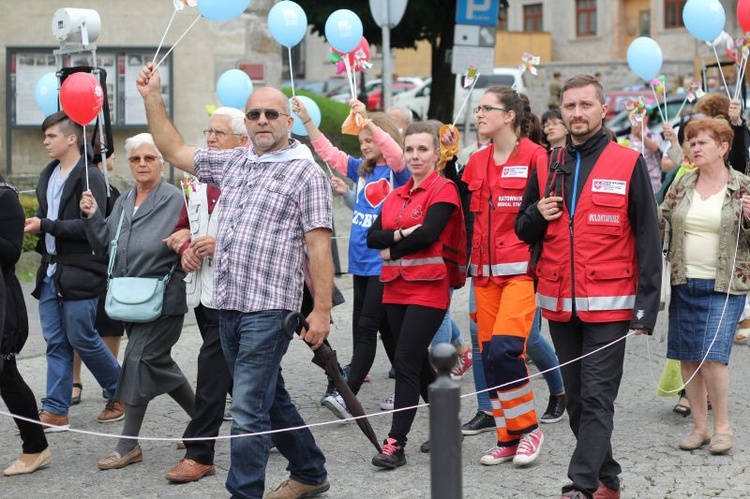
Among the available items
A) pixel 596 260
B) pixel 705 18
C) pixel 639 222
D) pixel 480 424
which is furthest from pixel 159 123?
pixel 705 18

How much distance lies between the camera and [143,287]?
257 inches

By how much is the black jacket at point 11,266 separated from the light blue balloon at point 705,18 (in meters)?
5.39

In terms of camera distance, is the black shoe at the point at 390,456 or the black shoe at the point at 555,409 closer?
the black shoe at the point at 390,456

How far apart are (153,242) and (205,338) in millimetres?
626

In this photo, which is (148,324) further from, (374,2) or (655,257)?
(374,2)

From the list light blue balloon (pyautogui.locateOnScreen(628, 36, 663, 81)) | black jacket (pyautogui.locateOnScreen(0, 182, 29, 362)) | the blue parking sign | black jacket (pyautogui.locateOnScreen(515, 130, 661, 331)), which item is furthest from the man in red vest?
the blue parking sign

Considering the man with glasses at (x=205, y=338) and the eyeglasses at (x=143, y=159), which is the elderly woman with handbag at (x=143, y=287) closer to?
the eyeglasses at (x=143, y=159)

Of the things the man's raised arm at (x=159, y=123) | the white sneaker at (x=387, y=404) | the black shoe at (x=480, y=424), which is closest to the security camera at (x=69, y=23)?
the man's raised arm at (x=159, y=123)

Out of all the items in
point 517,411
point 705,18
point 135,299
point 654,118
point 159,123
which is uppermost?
point 654,118

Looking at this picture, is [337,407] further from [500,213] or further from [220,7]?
[220,7]

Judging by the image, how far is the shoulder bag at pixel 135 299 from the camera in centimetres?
649

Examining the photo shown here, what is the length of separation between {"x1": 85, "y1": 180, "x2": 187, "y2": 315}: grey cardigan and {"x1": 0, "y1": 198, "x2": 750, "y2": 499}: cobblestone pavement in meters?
0.93

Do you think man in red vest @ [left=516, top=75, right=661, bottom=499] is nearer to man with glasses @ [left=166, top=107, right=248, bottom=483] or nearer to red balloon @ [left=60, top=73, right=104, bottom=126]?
man with glasses @ [left=166, top=107, right=248, bottom=483]

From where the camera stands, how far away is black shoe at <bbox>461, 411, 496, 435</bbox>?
7070 mm
